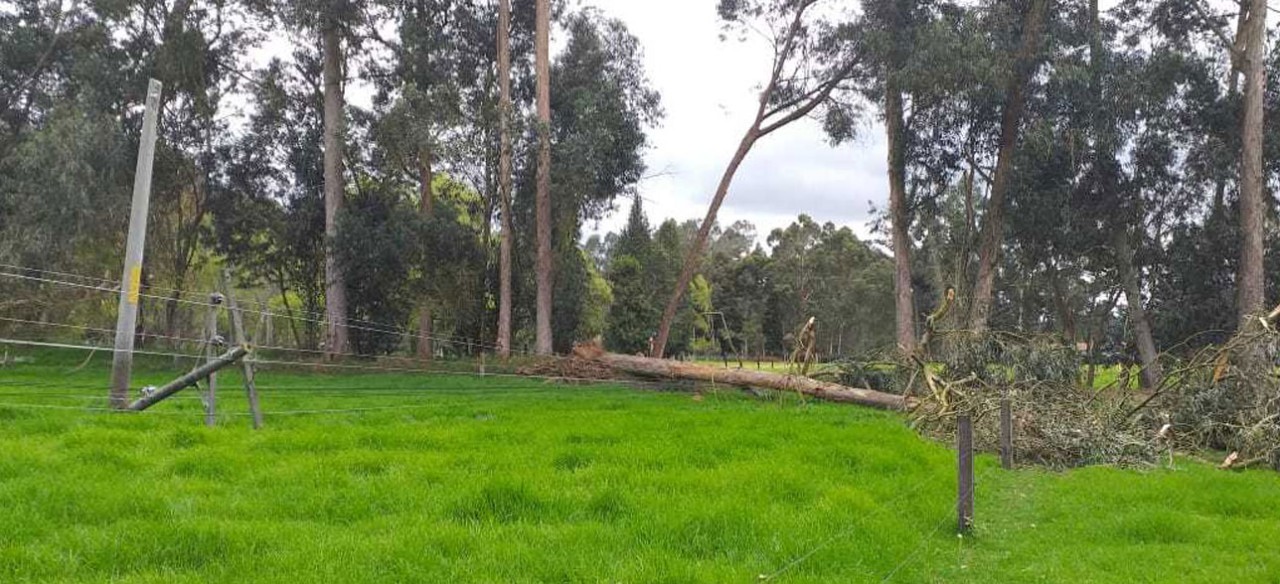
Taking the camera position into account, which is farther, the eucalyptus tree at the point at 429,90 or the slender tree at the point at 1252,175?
the eucalyptus tree at the point at 429,90

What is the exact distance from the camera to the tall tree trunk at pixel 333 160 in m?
23.6

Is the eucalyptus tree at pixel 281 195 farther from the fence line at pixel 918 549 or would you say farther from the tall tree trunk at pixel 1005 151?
the fence line at pixel 918 549

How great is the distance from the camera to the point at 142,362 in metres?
23.2

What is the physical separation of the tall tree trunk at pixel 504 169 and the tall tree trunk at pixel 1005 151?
1238 cm

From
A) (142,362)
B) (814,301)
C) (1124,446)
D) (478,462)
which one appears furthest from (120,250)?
(814,301)

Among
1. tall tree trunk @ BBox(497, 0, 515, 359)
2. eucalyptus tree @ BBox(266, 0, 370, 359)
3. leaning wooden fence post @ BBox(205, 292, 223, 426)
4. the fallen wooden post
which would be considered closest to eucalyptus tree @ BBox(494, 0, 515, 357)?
tall tree trunk @ BBox(497, 0, 515, 359)

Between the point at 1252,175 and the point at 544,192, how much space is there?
16.9 meters

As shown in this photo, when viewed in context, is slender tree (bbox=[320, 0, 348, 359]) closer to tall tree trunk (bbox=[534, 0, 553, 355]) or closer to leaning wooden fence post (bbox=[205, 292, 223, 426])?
tall tree trunk (bbox=[534, 0, 553, 355])

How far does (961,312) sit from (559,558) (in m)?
21.8

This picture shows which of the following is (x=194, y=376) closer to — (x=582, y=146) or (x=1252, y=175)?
(x=582, y=146)

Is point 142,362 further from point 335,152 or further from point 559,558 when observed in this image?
point 559,558

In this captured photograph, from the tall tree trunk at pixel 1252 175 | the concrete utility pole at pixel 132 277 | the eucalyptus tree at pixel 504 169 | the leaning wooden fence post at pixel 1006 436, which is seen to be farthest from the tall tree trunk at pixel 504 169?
the tall tree trunk at pixel 1252 175

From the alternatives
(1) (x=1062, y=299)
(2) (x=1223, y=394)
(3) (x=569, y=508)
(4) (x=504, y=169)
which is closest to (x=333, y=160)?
(4) (x=504, y=169)

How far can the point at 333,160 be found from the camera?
23875 mm
